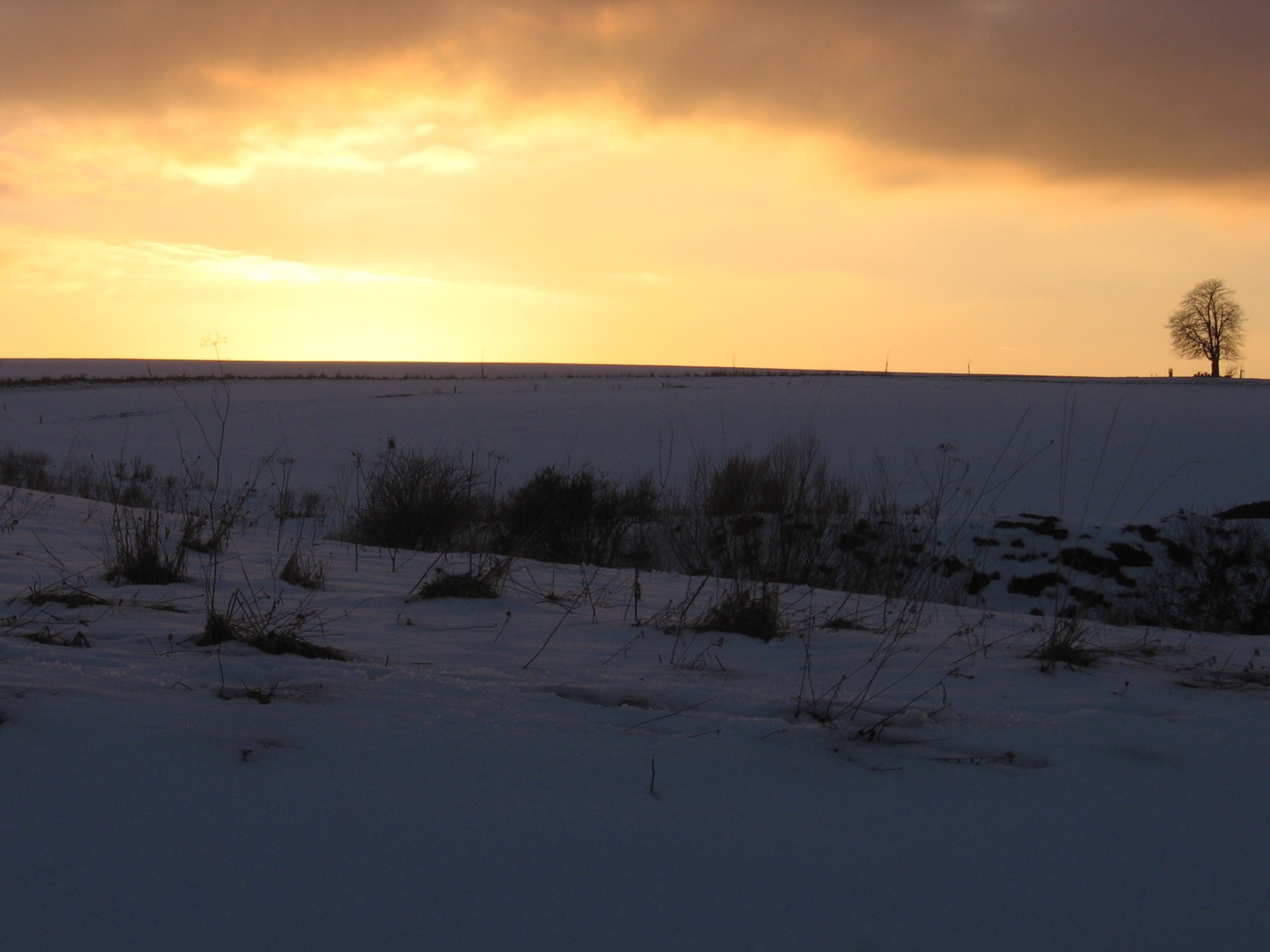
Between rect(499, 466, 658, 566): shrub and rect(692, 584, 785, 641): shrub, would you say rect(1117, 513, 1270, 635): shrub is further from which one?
rect(499, 466, 658, 566): shrub

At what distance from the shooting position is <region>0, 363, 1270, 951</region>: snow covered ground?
5.83 feet

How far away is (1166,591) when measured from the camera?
366 inches

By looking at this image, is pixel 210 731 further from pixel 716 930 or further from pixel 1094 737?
pixel 1094 737

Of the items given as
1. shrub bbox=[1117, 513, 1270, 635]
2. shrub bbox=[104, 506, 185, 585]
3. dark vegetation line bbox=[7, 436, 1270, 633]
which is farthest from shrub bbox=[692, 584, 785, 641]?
shrub bbox=[1117, 513, 1270, 635]

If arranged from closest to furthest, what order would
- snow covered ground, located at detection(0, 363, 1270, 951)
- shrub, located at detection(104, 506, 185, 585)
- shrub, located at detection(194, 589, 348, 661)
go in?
snow covered ground, located at detection(0, 363, 1270, 951) < shrub, located at detection(194, 589, 348, 661) < shrub, located at detection(104, 506, 185, 585)

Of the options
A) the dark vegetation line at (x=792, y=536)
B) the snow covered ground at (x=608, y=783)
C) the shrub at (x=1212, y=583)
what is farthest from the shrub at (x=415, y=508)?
the shrub at (x=1212, y=583)

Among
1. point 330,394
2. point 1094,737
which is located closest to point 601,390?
point 330,394

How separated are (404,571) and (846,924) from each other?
187 inches

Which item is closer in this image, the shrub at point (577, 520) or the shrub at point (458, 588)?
the shrub at point (458, 588)

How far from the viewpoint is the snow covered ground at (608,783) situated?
178 cm

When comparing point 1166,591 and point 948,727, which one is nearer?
point 948,727

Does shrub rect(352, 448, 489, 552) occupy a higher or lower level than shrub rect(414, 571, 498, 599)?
higher

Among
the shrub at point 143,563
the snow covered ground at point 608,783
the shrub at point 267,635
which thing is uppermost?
the shrub at point 143,563

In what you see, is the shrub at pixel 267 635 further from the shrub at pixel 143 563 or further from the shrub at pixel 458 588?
the shrub at pixel 143 563
